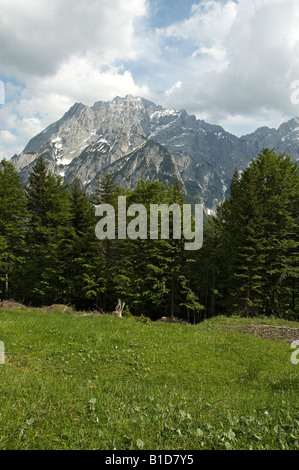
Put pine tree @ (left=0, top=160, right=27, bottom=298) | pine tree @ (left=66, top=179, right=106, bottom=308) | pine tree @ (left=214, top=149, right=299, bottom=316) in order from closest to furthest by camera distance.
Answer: pine tree @ (left=214, top=149, right=299, bottom=316)
pine tree @ (left=0, top=160, right=27, bottom=298)
pine tree @ (left=66, top=179, right=106, bottom=308)

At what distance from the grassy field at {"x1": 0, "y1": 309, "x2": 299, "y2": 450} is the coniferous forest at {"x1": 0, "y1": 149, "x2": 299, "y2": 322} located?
12.1m

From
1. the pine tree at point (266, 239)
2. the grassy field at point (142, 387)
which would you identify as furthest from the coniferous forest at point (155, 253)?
the grassy field at point (142, 387)

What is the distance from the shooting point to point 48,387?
6246 millimetres

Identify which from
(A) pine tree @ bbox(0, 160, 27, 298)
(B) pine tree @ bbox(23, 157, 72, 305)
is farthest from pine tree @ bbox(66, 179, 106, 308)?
(A) pine tree @ bbox(0, 160, 27, 298)

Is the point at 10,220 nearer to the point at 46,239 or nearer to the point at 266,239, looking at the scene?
the point at 46,239

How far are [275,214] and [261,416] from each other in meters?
25.7

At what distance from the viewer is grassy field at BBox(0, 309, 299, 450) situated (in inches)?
169

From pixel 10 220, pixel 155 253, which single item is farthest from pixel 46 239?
pixel 155 253

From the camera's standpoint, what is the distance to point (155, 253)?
29000 millimetres

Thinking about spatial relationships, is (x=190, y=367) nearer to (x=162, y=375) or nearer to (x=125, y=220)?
(x=162, y=375)

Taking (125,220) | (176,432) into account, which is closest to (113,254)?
(125,220)

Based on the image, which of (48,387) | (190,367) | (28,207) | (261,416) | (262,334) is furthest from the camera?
(28,207)

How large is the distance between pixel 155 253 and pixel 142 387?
71.0 feet

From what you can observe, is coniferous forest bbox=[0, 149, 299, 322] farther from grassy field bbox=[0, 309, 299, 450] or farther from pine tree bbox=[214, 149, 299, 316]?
grassy field bbox=[0, 309, 299, 450]
